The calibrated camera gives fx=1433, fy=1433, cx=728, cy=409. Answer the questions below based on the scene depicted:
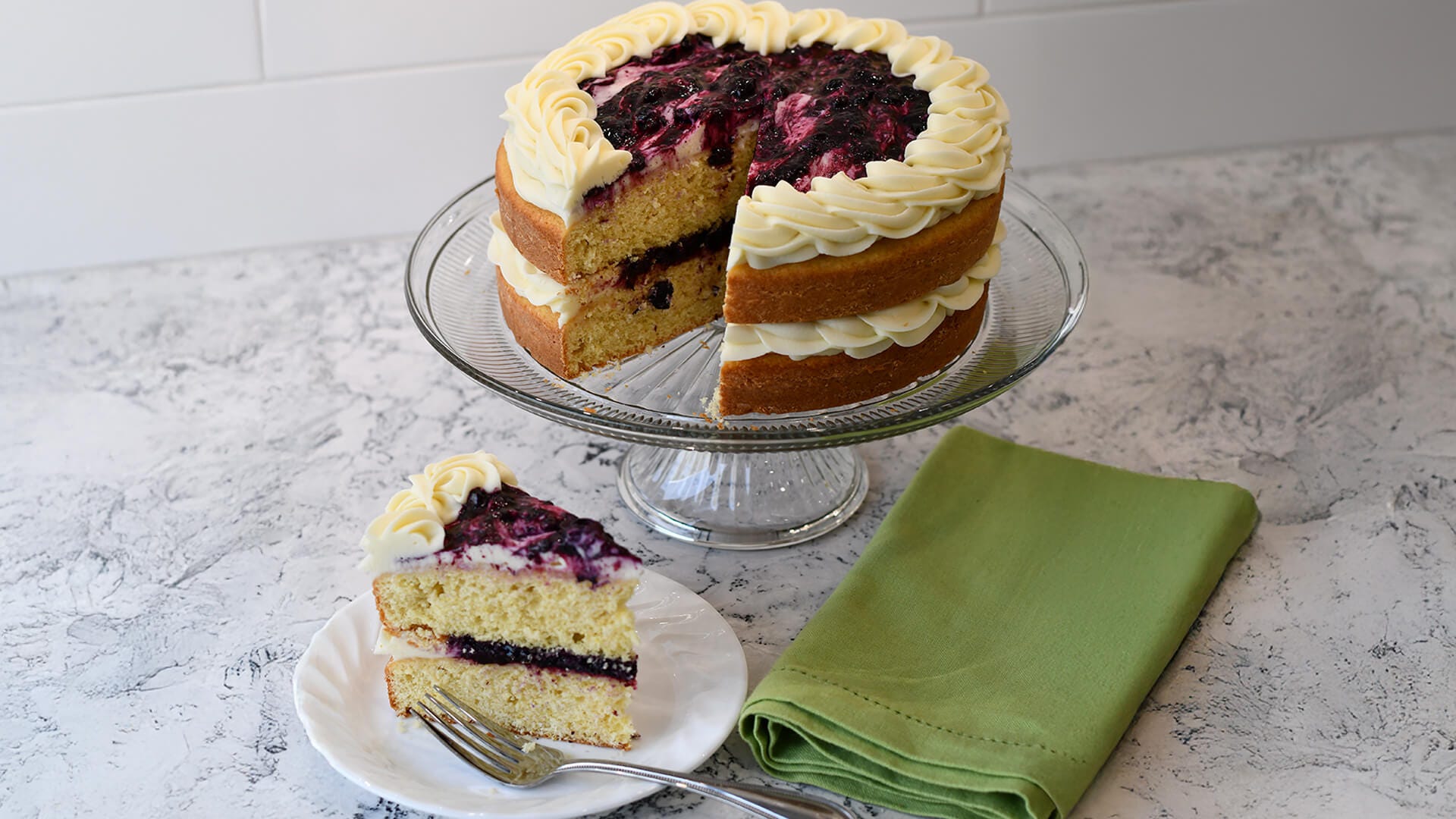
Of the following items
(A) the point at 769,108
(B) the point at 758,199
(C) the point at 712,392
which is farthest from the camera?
(A) the point at 769,108

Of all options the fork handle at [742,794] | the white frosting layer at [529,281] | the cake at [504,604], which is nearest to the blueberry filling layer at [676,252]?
the white frosting layer at [529,281]

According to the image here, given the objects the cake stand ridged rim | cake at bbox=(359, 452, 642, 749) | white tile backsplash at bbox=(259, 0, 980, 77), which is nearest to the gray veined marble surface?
cake at bbox=(359, 452, 642, 749)

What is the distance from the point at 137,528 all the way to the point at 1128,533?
66.5 inches

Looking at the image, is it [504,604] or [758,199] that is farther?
[758,199]

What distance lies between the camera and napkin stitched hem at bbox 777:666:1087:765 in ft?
6.21

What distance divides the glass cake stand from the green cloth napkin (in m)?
0.22

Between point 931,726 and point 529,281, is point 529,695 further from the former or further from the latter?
point 529,281

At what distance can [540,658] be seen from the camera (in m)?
1.99

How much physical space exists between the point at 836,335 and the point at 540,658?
25.7 inches

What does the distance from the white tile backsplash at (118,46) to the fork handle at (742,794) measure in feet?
6.52

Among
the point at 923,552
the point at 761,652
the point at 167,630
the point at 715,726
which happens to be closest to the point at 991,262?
the point at 923,552

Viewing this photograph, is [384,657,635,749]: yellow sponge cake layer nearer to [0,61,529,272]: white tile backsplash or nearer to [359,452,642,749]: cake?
[359,452,642,749]: cake

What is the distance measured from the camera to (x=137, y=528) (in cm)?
249

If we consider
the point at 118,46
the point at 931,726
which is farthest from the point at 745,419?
the point at 118,46
